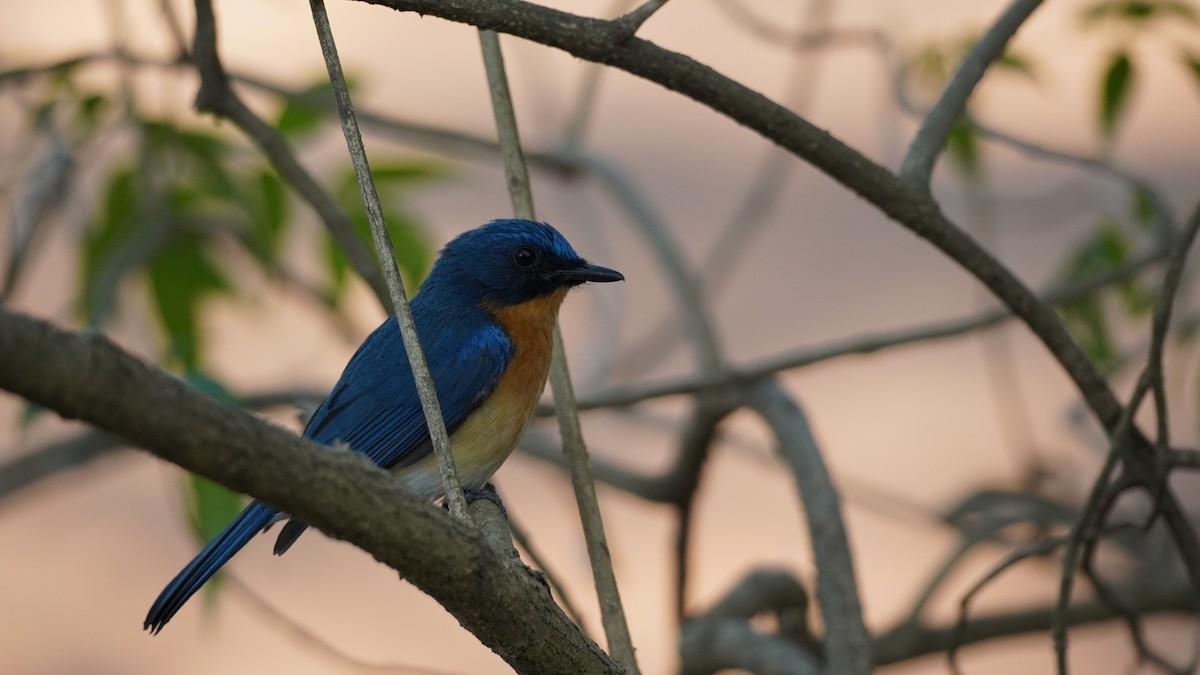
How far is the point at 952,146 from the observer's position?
13.7ft

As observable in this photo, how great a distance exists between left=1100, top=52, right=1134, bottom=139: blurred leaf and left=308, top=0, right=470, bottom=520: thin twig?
8.08 feet

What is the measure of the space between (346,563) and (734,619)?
324cm

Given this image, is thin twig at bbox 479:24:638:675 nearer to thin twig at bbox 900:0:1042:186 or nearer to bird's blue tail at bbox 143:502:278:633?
bird's blue tail at bbox 143:502:278:633

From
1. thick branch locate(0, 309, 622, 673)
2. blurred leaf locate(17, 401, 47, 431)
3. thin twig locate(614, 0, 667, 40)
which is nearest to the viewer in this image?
thick branch locate(0, 309, 622, 673)

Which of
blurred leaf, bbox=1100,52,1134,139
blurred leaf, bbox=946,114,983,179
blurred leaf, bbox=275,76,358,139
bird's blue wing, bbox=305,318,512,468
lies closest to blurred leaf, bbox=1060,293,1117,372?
blurred leaf, bbox=946,114,983,179

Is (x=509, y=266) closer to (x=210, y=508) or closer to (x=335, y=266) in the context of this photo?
(x=335, y=266)

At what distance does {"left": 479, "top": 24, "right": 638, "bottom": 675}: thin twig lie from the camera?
7.64 feet

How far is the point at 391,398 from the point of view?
10.8 feet

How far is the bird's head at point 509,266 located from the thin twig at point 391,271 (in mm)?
1794

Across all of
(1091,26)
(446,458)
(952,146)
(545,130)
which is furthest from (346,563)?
(446,458)

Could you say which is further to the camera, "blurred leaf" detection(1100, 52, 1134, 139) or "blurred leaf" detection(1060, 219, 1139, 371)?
"blurred leaf" detection(1060, 219, 1139, 371)

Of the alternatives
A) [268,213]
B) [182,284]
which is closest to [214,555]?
[182,284]

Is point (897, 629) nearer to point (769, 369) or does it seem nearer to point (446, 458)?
point (769, 369)

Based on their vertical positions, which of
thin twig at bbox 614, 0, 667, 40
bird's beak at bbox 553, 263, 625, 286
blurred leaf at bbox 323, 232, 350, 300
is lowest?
thin twig at bbox 614, 0, 667, 40
